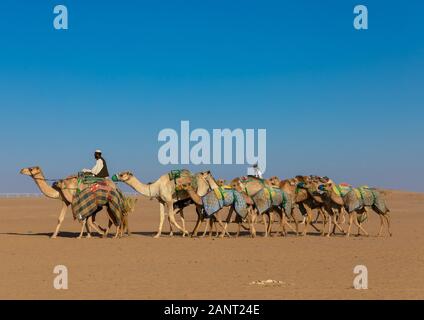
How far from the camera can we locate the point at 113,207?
20984 millimetres

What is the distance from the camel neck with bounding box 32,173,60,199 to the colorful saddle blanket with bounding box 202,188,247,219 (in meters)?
4.38

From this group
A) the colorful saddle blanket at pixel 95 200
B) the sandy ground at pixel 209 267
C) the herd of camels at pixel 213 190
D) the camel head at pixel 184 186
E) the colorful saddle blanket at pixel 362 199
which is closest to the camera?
the sandy ground at pixel 209 267

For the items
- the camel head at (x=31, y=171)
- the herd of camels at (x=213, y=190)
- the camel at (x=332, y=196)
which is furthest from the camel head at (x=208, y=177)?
the camel head at (x=31, y=171)

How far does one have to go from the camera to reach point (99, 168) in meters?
21.2

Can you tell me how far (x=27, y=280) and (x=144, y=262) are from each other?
327cm

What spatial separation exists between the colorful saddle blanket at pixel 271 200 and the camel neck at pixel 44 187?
19.2 feet

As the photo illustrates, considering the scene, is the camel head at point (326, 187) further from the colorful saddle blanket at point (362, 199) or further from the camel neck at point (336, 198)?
the colorful saddle blanket at point (362, 199)

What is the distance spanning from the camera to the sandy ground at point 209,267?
11.4m

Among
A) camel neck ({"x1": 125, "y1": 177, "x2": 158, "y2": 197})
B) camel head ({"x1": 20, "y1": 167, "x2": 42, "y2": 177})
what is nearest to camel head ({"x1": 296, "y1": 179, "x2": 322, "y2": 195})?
camel neck ({"x1": 125, "y1": 177, "x2": 158, "y2": 197})

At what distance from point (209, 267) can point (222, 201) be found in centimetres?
650

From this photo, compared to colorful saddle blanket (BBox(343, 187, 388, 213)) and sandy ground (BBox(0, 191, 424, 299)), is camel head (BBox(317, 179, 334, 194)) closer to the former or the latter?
colorful saddle blanket (BBox(343, 187, 388, 213))

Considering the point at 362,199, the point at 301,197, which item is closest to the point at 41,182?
the point at 301,197

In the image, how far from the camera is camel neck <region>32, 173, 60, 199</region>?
2173 centimetres
